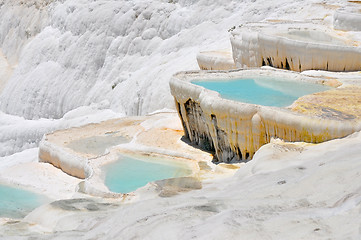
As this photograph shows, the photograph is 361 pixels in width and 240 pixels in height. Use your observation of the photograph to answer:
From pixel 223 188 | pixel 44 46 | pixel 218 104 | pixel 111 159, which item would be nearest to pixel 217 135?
pixel 218 104

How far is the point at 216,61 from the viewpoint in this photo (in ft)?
45.9

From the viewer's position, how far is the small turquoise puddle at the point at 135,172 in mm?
8094

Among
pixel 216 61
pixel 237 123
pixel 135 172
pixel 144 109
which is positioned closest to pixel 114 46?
pixel 144 109

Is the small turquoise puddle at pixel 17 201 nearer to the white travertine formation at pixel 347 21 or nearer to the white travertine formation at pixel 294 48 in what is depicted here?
the white travertine formation at pixel 294 48

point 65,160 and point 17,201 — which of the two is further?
point 65,160

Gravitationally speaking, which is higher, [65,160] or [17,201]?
[17,201]

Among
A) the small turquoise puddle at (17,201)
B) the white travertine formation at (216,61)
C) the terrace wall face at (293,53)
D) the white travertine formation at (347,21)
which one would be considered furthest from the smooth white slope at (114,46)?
the small turquoise puddle at (17,201)

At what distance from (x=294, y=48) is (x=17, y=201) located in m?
6.55

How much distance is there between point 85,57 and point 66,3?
3919 millimetres

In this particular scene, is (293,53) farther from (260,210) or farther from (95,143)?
(260,210)

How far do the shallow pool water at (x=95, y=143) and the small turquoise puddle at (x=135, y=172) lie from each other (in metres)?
1.13

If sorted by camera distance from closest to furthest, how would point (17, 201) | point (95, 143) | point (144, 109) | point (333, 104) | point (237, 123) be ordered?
point (333, 104), point (237, 123), point (17, 201), point (95, 143), point (144, 109)

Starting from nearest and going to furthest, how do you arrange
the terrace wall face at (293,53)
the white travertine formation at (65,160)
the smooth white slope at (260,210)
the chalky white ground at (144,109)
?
the smooth white slope at (260,210) < the chalky white ground at (144,109) < the white travertine formation at (65,160) < the terrace wall face at (293,53)

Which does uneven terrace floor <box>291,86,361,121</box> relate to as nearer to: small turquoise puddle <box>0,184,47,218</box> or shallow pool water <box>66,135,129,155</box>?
shallow pool water <box>66,135,129,155</box>
